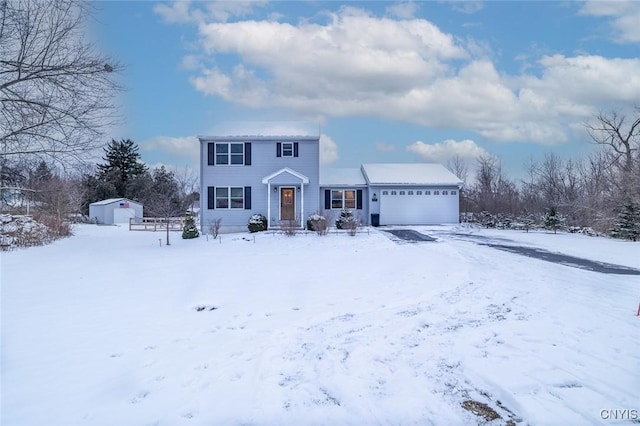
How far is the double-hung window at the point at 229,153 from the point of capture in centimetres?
2006

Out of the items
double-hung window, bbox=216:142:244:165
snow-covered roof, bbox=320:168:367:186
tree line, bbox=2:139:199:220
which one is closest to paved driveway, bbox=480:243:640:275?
snow-covered roof, bbox=320:168:367:186

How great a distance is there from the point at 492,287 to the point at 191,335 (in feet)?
19.0

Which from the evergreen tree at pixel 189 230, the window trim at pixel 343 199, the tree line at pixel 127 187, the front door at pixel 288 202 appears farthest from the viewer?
the window trim at pixel 343 199

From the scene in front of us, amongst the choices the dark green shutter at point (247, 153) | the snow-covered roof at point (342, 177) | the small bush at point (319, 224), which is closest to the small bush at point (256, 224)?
the small bush at point (319, 224)

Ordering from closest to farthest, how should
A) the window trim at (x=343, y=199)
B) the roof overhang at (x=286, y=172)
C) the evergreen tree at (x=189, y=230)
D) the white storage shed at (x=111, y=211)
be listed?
the evergreen tree at (x=189, y=230) → the roof overhang at (x=286, y=172) → the window trim at (x=343, y=199) → the white storage shed at (x=111, y=211)

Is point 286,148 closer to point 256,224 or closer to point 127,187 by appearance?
point 256,224

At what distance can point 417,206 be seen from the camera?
2470cm

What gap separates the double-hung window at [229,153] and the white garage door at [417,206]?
31.5 feet

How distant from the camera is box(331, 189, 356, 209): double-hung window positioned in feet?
80.1

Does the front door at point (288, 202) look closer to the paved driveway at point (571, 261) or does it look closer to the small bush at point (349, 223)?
the small bush at point (349, 223)

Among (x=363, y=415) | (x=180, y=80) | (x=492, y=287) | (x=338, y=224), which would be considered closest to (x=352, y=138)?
(x=338, y=224)

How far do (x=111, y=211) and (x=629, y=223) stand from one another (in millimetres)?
37712

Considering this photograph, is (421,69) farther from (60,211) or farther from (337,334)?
(60,211)

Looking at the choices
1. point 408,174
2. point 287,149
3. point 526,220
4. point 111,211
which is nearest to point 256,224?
point 287,149
